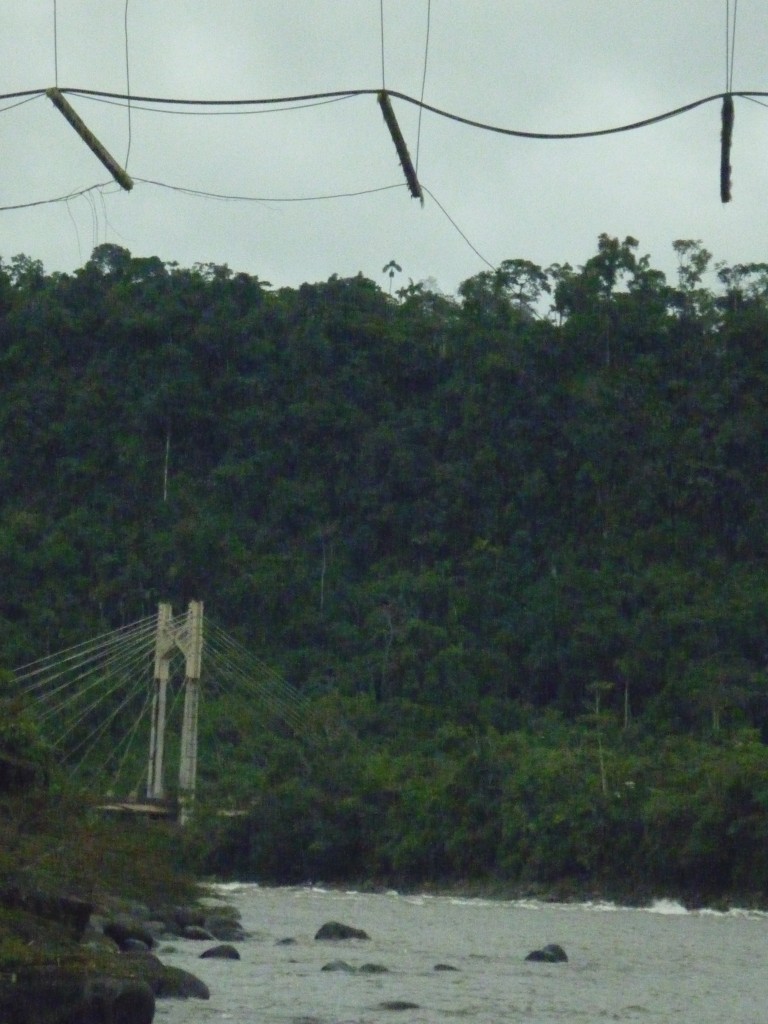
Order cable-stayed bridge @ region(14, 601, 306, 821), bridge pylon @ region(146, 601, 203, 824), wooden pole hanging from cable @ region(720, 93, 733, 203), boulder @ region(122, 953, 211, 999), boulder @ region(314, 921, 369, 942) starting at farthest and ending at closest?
cable-stayed bridge @ region(14, 601, 306, 821)
bridge pylon @ region(146, 601, 203, 824)
boulder @ region(314, 921, 369, 942)
boulder @ region(122, 953, 211, 999)
wooden pole hanging from cable @ region(720, 93, 733, 203)

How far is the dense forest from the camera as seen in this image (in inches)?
1978

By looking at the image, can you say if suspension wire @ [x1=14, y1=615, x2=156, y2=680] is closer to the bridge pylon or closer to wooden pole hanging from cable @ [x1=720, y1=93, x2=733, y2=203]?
the bridge pylon

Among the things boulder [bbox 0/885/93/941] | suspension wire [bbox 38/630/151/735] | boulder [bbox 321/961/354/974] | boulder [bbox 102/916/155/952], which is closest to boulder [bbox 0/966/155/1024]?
boulder [bbox 0/885/93/941]

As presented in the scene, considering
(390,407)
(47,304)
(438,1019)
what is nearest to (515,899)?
(438,1019)

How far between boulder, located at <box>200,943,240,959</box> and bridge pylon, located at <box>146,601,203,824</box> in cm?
2116

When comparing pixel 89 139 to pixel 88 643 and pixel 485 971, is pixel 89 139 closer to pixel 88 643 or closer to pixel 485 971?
pixel 485 971

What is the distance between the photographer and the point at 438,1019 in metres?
16.0

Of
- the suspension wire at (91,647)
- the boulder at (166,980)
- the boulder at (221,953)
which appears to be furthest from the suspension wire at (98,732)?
the boulder at (166,980)

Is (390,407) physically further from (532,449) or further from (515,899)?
(515,899)

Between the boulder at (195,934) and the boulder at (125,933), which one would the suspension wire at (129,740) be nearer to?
the boulder at (195,934)

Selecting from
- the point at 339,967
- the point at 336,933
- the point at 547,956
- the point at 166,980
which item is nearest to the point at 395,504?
the point at 336,933

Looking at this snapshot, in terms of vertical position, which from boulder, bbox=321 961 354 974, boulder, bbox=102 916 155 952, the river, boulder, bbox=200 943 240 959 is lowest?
the river

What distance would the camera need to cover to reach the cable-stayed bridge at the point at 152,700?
44.2 metres

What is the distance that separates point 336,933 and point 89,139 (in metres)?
14.7
